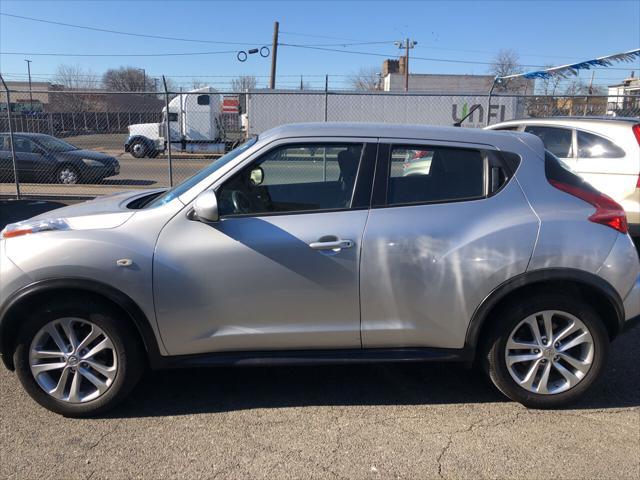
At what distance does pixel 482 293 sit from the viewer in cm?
319

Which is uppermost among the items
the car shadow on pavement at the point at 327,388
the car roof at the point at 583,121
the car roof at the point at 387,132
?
the car roof at the point at 583,121

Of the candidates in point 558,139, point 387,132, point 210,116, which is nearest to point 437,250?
point 387,132

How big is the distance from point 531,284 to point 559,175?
2.46 feet

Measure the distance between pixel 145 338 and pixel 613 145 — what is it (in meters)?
5.79

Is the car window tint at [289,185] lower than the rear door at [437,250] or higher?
higher

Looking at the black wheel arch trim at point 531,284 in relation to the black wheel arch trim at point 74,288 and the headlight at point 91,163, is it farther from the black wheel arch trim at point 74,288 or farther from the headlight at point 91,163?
the headlight at point 91,163

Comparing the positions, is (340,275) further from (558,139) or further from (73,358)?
(558,139)

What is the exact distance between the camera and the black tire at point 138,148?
22078mm

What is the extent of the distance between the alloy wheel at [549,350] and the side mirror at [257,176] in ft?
6.04

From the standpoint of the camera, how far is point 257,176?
11.0ft

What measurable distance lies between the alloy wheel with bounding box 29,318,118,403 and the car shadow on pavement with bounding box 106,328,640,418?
26 centimetres

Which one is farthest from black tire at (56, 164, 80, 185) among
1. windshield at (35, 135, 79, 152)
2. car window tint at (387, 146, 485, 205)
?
car window tint at (387, 146, 485, 205)

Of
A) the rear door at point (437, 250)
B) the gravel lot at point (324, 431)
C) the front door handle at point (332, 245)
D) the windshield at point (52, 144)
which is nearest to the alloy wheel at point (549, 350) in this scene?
the gravel lot at point (324, 431)

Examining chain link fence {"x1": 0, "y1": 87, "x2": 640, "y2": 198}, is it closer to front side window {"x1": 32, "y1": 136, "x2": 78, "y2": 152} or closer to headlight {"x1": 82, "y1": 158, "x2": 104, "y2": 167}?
headlight {"x1": 82, "y1": 158, "x2": 104, "y2": 167}
